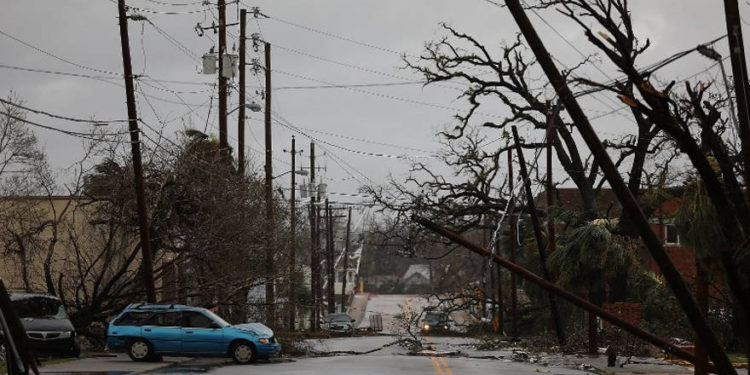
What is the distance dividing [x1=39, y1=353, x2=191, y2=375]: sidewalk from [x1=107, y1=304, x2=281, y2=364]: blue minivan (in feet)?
1.50

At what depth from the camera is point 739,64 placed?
18203mm

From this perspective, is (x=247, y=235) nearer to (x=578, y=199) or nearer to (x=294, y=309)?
(x=294, y=309)

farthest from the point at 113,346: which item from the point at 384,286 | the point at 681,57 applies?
the point at 384,286

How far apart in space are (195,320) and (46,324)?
384 centimetres

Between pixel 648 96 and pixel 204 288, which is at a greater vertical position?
pixel 648 96

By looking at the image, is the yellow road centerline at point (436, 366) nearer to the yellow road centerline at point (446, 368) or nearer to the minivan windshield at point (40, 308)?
the yellow road centerline at point (446, 368)

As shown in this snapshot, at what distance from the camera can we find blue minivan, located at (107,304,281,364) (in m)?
28.4

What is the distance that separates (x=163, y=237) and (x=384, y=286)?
137989mm

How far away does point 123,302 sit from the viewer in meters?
34.2

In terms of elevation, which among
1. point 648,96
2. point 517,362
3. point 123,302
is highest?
point 648,96

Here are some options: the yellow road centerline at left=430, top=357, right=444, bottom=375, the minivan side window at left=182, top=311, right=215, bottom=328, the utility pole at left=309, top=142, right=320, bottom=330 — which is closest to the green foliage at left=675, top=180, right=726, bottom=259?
the yellow road centerline at left=430, top=357, right=444, bottom=375

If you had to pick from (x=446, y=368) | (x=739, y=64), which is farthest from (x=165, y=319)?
→ (x=739, y=64)

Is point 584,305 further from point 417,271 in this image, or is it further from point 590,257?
point 417,271

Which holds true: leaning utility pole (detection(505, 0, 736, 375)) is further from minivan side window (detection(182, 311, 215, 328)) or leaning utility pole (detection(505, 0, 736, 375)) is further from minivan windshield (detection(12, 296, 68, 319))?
minivan windshield (detection(12, 296, 68, 319))
